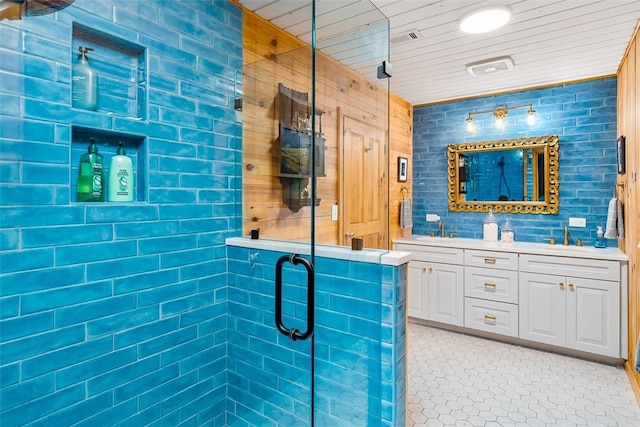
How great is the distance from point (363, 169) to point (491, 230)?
7.12 feet

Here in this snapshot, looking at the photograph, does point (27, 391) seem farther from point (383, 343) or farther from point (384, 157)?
point (384, 157)

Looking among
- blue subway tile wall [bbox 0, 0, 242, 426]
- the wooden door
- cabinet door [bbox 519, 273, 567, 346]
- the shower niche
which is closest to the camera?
blue subway tile wall [bbox 0, 0, 242, 426]

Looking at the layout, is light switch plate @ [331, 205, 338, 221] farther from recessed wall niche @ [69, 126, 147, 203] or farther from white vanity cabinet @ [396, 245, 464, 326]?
white vanity cabinet @ [396, 245, 464, 326]

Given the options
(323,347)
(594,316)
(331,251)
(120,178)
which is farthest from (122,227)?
(594,316)

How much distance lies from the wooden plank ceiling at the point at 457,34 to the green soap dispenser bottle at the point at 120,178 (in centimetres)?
116

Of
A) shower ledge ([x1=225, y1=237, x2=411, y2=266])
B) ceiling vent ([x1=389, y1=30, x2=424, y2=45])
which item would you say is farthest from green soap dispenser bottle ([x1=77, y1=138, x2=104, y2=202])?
ceiling vent ([x1=389, y1=30, x2=424, y2=45])

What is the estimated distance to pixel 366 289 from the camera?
1.63 meters

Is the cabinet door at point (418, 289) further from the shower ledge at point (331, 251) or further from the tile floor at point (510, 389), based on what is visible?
the shower ledge at point (331, 251)

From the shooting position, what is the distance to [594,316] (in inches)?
115

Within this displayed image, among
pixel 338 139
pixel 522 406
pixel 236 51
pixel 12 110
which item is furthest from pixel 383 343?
pixel 236 51

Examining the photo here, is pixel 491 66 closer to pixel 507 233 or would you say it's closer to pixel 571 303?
pixel 507 233

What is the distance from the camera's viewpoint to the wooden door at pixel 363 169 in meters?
2.30

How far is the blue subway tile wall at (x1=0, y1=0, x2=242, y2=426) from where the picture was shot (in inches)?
51.8

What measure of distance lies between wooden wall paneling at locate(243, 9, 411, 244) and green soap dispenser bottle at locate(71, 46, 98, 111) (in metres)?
0.84
